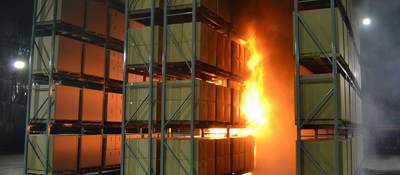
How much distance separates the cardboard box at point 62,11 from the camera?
1239 cm

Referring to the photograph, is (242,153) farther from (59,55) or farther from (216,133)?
(59,55)

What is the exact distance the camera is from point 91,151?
13.4 m

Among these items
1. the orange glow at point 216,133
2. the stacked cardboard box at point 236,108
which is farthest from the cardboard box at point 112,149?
the stacked cardboard box at point 236,108

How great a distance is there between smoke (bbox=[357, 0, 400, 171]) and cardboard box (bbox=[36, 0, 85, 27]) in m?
13.3

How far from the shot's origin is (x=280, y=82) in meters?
15.1

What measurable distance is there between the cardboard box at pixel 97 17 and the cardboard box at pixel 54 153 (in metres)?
3.97

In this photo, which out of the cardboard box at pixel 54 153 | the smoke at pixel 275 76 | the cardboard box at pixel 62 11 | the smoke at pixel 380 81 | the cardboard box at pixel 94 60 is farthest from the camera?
the smoke at pixel 380 81

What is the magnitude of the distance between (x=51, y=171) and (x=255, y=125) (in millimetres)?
7675

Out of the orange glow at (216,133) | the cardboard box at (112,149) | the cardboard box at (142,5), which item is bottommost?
the cardboard box at (112,149)

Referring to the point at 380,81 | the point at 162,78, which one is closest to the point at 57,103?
the point at 162,78

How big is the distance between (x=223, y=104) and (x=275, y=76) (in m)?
4.16

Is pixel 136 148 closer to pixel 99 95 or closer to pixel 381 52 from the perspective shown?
pixel 99 95

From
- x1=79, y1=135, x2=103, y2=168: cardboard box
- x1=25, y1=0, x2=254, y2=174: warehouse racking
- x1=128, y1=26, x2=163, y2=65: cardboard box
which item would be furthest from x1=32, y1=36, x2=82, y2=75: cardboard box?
x1=128, y1=26, x2=163, y2=65: cardboard box

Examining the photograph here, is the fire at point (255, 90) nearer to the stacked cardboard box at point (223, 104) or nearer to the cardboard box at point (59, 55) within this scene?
the stacked cardboard box at point (223, 104)
